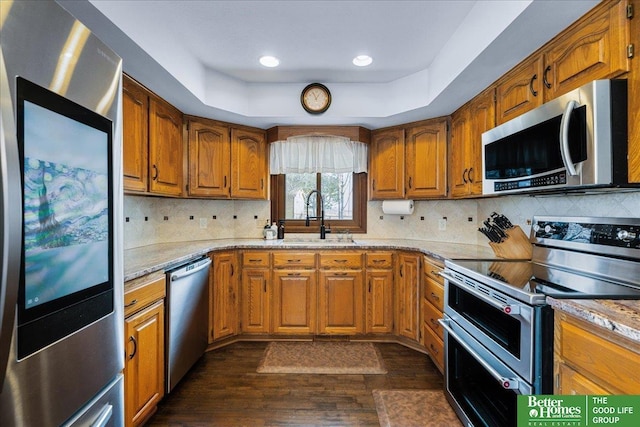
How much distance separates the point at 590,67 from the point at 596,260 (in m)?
0.93

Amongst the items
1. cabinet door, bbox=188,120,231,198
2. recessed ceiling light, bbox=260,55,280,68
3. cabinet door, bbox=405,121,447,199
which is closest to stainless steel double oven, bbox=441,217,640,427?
cabinet door, bbox=405,121,447,199

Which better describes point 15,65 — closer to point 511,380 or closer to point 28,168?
point 28,168

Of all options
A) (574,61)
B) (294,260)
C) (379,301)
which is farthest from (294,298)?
(574,61)

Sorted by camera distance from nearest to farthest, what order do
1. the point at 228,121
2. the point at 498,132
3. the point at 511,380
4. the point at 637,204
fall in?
the point at 511,380, the point at 637,204, the point at 498,132, the point at 228,121

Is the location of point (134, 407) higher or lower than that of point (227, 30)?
lower

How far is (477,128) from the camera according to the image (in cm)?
247

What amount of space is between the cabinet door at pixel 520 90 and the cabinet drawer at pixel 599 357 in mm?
1250

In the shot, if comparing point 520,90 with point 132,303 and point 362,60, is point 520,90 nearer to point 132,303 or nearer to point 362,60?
point 362,60

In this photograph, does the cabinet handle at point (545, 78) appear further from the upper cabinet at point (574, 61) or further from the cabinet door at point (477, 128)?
the cabinet door at point (477, 128)

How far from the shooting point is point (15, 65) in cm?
66

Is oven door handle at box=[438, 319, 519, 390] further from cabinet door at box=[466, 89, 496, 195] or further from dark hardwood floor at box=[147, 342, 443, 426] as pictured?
cabinet door at box=[466, 89, 496, 195]

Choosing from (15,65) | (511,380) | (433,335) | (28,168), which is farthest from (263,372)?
(15,65)

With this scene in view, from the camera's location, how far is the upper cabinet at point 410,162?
3.00m

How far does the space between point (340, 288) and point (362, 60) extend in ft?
6.54
